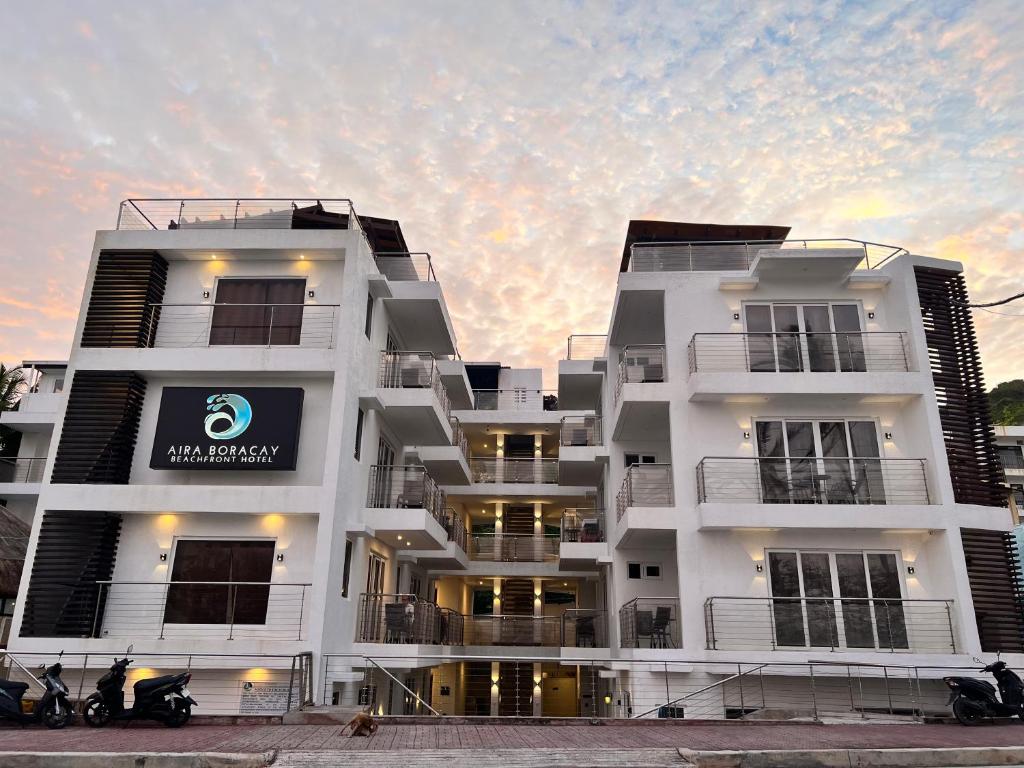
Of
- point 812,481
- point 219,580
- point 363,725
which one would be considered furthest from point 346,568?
point 812,481

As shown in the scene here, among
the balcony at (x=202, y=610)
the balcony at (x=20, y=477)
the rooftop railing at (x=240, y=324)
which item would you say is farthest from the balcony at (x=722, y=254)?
the balcony at (x=20, y=477)

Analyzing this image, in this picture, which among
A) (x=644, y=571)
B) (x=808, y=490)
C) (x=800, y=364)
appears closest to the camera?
(x=808, y=490)

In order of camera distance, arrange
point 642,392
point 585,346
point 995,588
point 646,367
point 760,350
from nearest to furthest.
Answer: point 995,588 < point 760,350 < point 642,392 < point 646,367 < point 585,346

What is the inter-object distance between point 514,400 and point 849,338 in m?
19.9

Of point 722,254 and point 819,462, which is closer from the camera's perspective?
point 819,462

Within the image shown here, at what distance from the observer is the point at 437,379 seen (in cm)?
1967

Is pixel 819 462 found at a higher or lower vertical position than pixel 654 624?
higher

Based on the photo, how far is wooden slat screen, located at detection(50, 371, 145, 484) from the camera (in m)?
15.0

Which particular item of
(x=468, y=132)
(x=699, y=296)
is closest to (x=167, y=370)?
(x=468, y=132)

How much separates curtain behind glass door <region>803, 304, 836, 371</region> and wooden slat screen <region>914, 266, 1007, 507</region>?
6.74ft

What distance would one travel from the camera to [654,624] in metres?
15.8

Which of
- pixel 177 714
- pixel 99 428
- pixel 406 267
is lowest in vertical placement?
pixel 177 714

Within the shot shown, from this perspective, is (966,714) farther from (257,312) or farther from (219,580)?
(257,312)

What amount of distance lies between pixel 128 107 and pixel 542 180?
10329 millimetres
